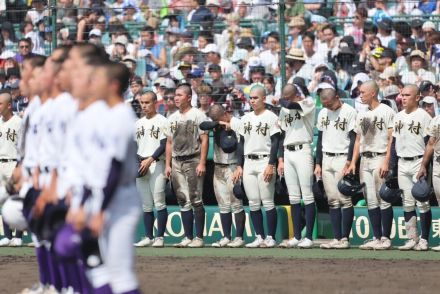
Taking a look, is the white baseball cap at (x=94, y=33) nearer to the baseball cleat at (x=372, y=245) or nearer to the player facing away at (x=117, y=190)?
the baseball cleat at (x=372, y=245)

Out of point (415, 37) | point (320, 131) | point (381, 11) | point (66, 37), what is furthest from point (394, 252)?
point (66, 37)

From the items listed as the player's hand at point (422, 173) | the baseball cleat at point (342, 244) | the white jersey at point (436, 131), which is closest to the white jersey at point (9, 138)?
the baseball cleat at point (342, 244)

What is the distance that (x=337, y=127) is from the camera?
14039mm

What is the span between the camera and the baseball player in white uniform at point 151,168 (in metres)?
15.0

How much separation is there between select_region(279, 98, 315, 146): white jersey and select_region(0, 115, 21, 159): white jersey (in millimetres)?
4011

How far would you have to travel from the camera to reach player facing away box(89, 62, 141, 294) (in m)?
6.72

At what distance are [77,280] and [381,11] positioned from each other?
10583mm

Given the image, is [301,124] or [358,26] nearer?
[301,124]

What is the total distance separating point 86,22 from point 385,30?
490cm

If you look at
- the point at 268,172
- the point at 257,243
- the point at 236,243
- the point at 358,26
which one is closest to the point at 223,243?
the point at 236,243

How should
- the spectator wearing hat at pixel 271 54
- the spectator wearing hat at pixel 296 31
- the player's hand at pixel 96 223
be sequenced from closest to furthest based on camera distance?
the player's hand at pixel 96 223 → the spectator wearing hat at pixel 271 54 → the spectator wearing hat at pixel 296 31

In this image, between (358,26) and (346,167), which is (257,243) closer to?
(346,167)

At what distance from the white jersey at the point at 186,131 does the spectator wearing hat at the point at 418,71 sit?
310 cm

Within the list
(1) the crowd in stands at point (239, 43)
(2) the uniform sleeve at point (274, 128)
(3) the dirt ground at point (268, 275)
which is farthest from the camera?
(1) the crowd in stands at point (239, 43)
